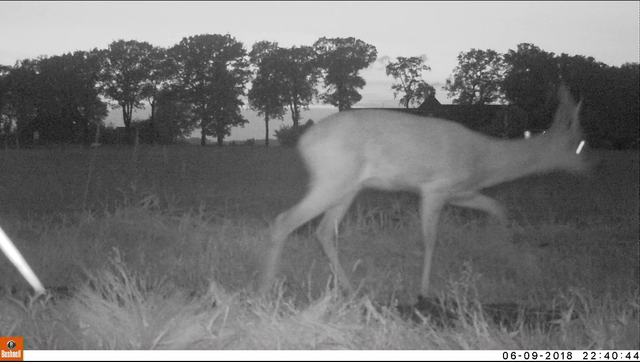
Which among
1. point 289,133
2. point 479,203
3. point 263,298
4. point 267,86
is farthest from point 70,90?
point 479,203

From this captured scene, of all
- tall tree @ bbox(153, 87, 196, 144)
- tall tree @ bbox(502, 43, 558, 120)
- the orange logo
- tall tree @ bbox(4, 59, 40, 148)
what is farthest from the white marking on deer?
tall tree @ bbox(502, 43, 558, 120)

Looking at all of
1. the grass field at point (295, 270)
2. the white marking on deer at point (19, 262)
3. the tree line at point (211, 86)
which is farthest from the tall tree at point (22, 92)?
the white marking on deer at point (19, 262)

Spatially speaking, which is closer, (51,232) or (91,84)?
(51,232)

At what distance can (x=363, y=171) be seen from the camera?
611 centimetres

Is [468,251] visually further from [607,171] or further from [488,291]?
[607,171]

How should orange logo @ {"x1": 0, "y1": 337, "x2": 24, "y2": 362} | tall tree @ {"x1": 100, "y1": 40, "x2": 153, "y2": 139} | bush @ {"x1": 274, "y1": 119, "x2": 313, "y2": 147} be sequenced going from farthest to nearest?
tall tree @ {"x1": 100, "y1": 40, "x2": 153, "y2": 139}, bush @ {"x1": 274, "y1": 119, "x2": 313, "y2": 147}, orange logo @ {"x1": 0, "y1": 337, "x2": 24, "y2": 362}

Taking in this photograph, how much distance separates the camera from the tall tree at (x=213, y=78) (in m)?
7.61

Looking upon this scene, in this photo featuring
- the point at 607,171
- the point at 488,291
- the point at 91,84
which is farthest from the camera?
the point at 607,171

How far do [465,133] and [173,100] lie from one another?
3370mm

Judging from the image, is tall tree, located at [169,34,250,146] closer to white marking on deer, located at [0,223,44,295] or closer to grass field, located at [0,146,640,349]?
grass field, located at [0,146,640,349]

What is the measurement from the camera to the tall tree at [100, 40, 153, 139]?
323 inches

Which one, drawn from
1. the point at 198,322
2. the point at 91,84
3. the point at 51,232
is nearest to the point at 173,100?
the point at 91,84

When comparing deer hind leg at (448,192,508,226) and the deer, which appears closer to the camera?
the deer

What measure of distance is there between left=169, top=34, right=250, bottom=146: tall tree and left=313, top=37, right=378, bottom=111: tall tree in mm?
963
